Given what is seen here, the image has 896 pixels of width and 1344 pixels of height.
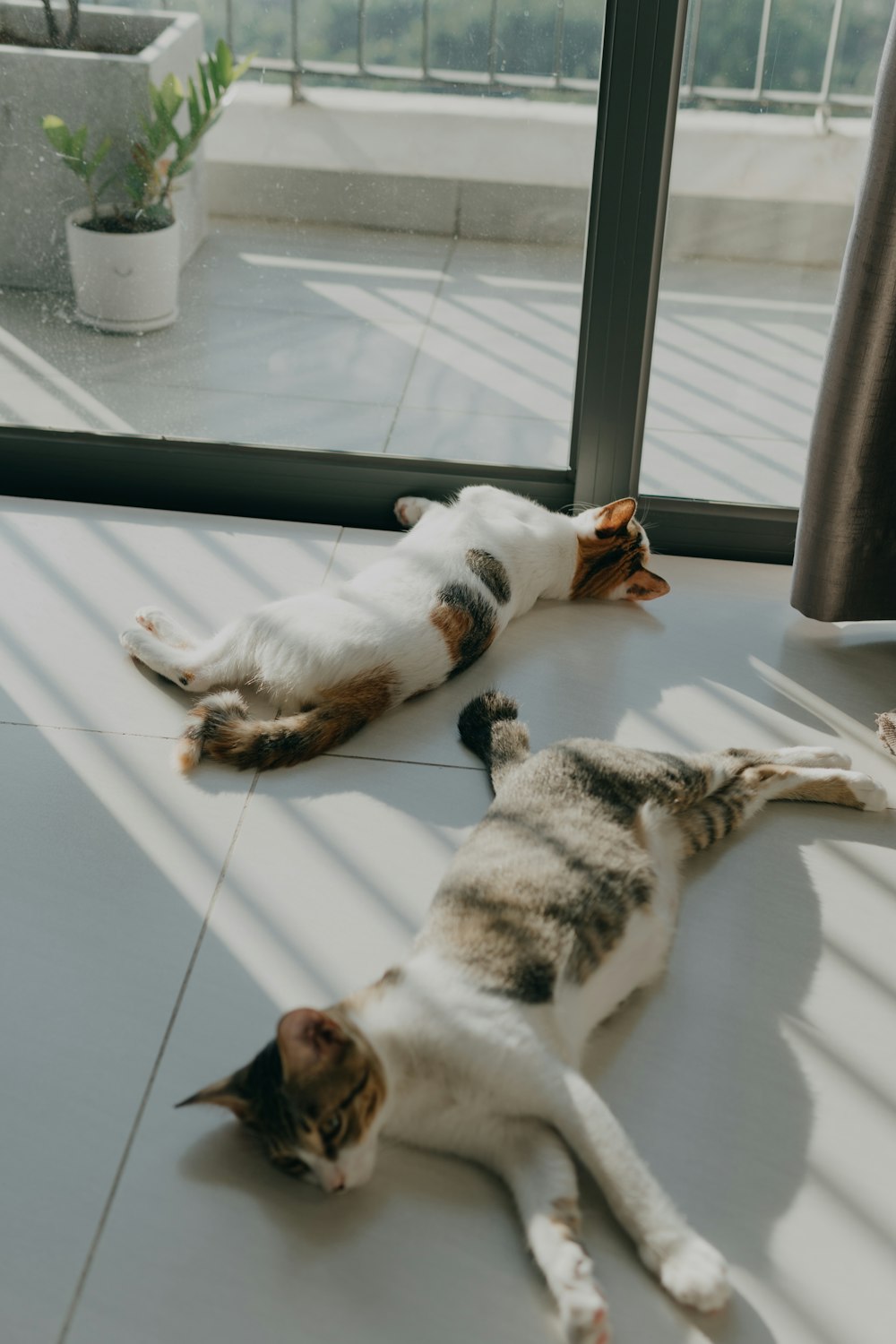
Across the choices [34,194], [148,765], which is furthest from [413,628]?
[34,194]

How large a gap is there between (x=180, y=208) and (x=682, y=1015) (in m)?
1.75

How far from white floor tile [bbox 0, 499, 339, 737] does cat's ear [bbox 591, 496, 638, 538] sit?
532 mm

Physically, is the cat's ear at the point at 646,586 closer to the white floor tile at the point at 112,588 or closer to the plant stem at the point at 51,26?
the white floor tile at the point at 112,588

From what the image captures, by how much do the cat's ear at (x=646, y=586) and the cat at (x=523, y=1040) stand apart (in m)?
0.68

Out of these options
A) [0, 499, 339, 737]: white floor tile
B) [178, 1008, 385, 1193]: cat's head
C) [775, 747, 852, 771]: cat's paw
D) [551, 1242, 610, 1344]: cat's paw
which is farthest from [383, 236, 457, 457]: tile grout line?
[551, 1242, 610, 1344]: cat's paw

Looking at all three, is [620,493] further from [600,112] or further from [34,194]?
[34,194]

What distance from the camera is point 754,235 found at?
7.25ft

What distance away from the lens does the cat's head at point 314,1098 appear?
1.22 meters

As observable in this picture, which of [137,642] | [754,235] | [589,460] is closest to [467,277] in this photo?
[589,460]

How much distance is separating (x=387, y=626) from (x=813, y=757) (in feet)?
2.25

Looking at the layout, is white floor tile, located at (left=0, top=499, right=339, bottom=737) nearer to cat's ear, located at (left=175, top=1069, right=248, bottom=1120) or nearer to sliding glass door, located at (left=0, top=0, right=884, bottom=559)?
sliding glass door, located at (left=0, top=0, right=884, bottom=559)

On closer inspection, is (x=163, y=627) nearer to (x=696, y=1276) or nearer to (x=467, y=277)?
(x=467, y=277)

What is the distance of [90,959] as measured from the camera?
157cm

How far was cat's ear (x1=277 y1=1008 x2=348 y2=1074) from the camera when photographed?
3.92 ft
